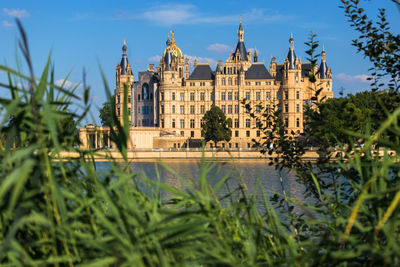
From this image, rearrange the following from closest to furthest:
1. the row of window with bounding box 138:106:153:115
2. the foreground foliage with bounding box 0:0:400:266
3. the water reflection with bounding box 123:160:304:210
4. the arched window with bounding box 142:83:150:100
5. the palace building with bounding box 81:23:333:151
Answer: the foreground foliage with bounding box 0:0:400:266 < the water reflection with bounding box 123:160:304:210 < the palace building with bounding box 81:23:333:151 < the row of window with bounding box 138:106:153:115 < the arched window with bounding box 142:83:150:100

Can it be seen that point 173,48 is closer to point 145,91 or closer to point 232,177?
point 145,91

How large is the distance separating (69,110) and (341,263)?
118 cm

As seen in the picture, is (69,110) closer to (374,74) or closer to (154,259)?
(154,259)

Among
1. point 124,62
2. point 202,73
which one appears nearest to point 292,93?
point 202,73

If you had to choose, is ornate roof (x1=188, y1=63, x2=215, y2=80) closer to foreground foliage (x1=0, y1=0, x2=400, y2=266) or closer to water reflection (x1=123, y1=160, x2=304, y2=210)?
water reflection (x1=123, y1=160, x2=304, y2=210)

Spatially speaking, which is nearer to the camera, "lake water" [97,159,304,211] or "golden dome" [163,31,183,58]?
"lake water" [97,159,304,211]

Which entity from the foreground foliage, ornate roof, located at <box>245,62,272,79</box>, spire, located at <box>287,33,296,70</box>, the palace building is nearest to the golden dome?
the palace building

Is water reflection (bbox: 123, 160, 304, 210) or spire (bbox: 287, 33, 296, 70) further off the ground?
spire (bbox: 287, 33, 296, 70)

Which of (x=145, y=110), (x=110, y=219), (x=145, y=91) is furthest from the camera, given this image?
(x=145, y=91)

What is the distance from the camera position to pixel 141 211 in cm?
162

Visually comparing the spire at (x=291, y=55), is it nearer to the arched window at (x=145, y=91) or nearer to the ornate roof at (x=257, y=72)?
the ornate roof at (x=257, y=72)

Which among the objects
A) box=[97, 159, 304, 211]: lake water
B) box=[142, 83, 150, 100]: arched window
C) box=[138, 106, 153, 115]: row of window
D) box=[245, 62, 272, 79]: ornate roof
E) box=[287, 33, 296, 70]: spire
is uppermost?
box=[287, 33, 296, 70]: spire

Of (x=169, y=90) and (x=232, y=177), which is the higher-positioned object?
(x=169, y=90)

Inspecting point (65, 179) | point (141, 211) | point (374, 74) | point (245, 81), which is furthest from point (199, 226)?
point (245, 81)
